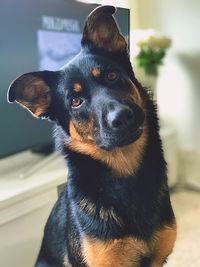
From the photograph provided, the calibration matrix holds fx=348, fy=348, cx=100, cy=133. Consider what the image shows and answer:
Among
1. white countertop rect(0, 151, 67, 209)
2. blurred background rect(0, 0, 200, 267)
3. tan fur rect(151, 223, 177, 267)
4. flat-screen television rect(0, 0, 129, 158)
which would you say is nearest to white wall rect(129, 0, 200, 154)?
blurred background rect(0, 0, 200, 267)

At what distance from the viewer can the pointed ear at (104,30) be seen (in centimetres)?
90

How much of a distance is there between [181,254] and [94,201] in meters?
1.09

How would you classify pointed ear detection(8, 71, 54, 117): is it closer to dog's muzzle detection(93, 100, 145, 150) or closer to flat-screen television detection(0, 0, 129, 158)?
dog's muzzle detection(93, 100, 145, 150)

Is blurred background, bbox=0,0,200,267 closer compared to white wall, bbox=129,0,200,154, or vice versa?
blurred background, bbox=0,0,200,267

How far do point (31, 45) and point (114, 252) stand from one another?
100cm

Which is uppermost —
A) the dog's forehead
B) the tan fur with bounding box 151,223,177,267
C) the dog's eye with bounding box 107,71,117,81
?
the dog's forehead

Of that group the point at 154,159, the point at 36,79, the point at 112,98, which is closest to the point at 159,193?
the point at 154,159

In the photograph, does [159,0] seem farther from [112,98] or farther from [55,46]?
[112,98]

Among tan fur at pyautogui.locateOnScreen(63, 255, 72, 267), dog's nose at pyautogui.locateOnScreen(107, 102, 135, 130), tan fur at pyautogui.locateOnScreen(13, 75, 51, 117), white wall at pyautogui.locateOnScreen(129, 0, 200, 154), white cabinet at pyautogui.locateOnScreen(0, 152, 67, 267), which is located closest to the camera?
dog's nose at pyautogui.locateOnScreen(107, 102, 135, 130)

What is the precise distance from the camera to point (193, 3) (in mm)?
2416

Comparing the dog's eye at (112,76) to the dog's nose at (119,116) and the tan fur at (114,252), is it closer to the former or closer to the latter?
the dog's nose at (119,116)

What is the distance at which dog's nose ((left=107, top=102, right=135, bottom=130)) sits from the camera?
0.83 m

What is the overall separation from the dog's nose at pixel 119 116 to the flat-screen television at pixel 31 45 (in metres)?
0.78

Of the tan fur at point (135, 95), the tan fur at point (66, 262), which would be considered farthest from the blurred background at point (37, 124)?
the tan fur at point (66, 262)
